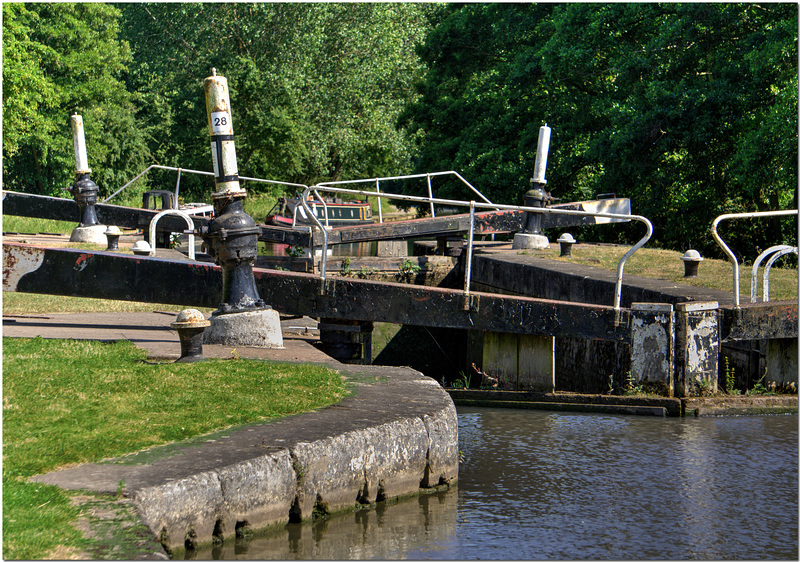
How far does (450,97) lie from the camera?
26938 millimetres

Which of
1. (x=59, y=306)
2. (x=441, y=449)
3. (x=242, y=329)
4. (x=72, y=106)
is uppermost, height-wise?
(x=72, y=106)

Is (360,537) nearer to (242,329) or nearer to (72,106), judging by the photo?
(242,329)

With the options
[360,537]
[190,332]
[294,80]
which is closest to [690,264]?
[190,332]

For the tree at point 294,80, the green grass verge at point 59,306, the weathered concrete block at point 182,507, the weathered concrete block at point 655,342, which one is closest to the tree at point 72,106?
the tree at point 294,80

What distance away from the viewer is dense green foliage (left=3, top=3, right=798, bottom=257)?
17.2 metres

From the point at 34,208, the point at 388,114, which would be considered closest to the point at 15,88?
the point at 34,208

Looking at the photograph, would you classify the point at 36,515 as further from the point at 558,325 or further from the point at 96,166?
the point at 96,166

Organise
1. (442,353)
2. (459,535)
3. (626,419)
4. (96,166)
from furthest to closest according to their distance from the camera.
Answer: (96,166)
(442,353)
(626,419)
(459,535)

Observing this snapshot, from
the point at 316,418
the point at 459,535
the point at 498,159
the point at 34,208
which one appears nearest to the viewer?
the point at 459,535

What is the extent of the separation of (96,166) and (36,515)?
36484 millimetres

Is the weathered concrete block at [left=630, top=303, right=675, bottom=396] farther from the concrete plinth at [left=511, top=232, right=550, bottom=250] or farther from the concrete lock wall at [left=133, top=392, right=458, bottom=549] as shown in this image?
the concrete plinth at [left=511, top=232, right=550, bottom=250]

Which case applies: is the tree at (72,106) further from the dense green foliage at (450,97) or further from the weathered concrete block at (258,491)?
the weathered concrete block at (258,491)

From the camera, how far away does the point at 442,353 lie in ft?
46.7

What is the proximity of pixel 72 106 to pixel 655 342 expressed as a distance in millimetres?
36218
